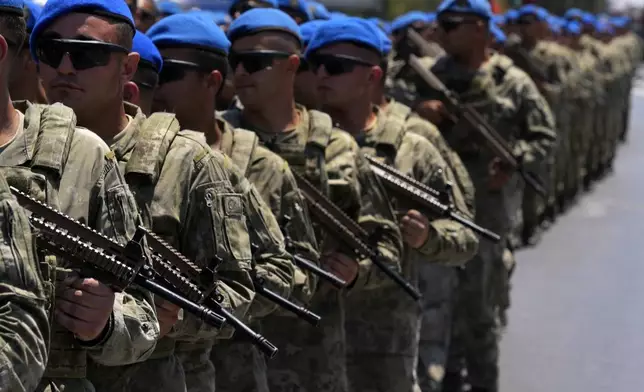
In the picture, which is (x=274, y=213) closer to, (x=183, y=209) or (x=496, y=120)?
(x=183, y=209)

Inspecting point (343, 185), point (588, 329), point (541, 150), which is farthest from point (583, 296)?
point (343, 185)

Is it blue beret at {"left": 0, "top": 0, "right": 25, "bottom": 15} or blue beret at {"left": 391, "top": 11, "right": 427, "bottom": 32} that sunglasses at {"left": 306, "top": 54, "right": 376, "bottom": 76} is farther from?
blue beret at {"left": 391, "top": 11, "right": 427, "bottom": 32}

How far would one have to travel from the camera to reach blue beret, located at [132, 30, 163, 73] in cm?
446

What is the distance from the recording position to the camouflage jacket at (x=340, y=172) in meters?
5.42

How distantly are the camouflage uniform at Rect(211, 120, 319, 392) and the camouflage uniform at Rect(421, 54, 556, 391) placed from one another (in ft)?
11.3

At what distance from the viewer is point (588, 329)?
10.2 meters

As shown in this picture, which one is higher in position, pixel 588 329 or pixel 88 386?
pixel 88 386

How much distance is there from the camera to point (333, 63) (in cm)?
619

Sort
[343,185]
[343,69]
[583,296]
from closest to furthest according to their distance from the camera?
1. [343,185]
2. [343,69]
3. [583,296]

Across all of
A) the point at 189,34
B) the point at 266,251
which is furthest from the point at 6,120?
the point at 189,34

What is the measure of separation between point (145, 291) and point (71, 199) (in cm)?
33

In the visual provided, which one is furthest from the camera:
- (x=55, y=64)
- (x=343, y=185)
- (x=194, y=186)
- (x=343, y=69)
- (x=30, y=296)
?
(x=343, y=69)

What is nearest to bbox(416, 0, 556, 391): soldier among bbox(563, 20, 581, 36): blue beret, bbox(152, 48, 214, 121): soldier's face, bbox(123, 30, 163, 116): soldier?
bbox(152, 48, 214, 121): soldier's face

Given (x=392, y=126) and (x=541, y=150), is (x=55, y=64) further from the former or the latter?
(x=541, y=150)
